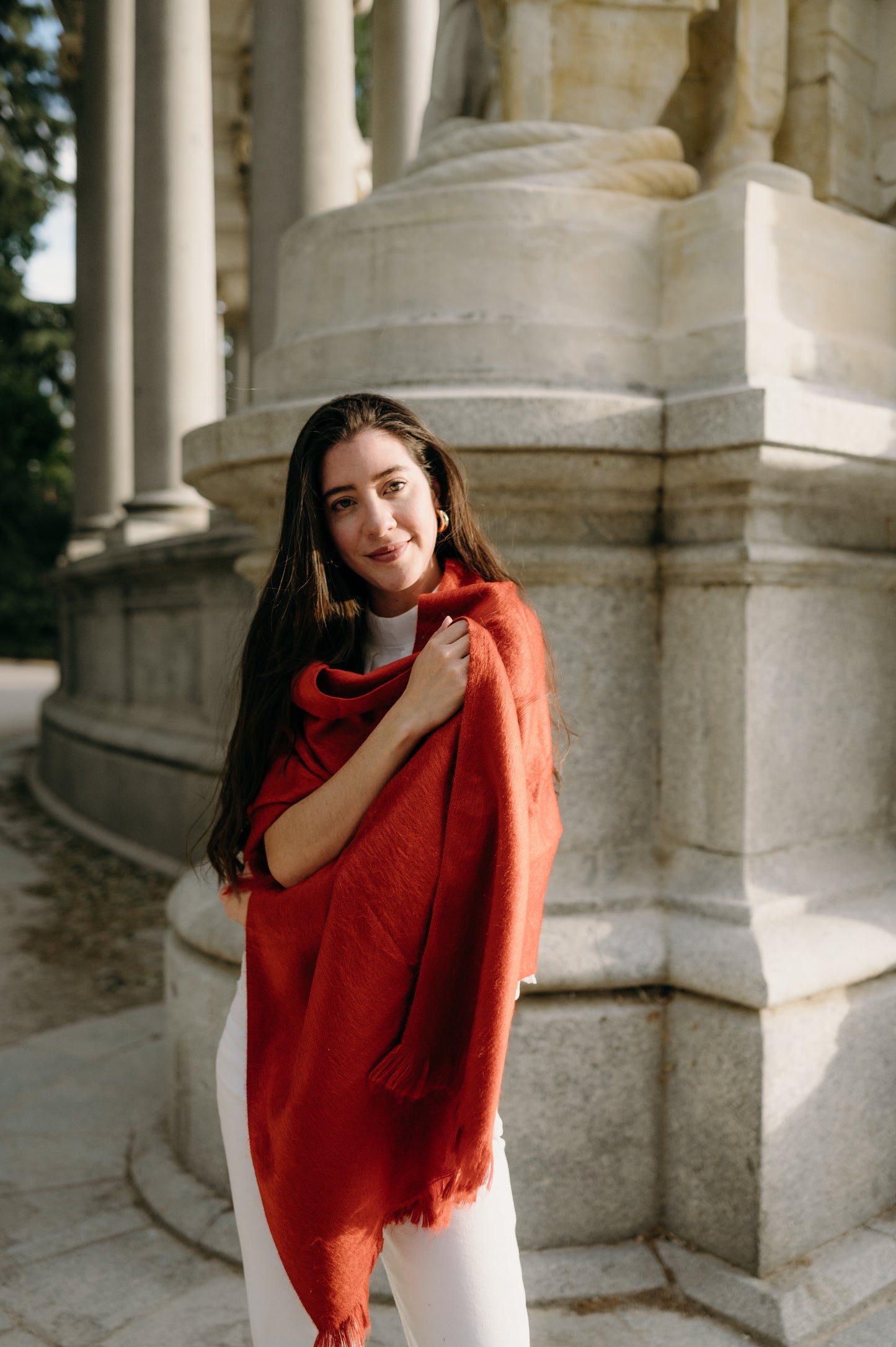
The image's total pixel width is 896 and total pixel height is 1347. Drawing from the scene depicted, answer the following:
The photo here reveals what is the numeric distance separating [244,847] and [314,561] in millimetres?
473

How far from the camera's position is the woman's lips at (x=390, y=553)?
1.69 metres

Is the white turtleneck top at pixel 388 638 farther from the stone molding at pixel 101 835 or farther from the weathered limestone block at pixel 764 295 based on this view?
the stone molding at pixel 101 835

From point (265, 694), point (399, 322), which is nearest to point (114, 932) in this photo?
point (399, 322)

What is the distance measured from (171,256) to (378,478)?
771cm

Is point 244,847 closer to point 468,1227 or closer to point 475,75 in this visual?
point 468,1227

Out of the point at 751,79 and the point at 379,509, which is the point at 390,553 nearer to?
the point at 379,509

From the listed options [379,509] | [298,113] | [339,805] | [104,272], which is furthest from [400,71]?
[339,805]

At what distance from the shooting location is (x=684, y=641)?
104 inches

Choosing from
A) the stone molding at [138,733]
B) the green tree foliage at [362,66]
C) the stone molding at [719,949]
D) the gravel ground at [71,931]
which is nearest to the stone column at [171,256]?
the stone molding at [138,733]

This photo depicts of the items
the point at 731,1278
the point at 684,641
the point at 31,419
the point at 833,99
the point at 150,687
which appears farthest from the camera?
the point at 31,419

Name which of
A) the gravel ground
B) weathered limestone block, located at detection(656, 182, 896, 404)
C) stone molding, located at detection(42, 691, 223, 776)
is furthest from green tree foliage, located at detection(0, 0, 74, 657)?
weathered limestone block, located at detection(656, 182, 896, 404)

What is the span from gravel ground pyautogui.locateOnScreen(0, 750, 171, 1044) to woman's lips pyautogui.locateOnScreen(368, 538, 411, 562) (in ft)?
11.5

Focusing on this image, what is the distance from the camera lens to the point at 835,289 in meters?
2.70

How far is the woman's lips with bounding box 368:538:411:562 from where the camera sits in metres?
1.69
